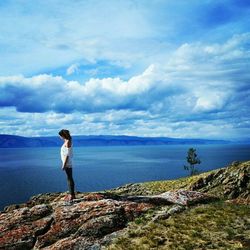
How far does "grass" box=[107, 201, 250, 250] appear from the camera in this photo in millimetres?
18359

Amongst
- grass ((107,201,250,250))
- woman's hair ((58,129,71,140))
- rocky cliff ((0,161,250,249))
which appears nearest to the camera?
grass ((107,201,250,250))

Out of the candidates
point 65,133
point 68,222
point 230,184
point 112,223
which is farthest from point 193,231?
point 230,184

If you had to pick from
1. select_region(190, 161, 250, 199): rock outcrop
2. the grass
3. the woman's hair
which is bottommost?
select_region(190, 161, 250, 199): rock outcrop

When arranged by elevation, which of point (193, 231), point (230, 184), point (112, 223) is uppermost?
point (112, 223)

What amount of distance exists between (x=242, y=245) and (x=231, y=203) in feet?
27.2

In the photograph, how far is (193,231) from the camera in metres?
19.9

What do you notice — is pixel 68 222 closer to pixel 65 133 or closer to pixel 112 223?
pixel 112 223

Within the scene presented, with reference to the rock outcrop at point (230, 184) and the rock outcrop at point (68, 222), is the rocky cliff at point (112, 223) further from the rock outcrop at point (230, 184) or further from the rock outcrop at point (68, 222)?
the rock outcrop at point (230, 184)

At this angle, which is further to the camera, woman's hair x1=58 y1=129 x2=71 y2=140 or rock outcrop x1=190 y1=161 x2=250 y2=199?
rock outcrop x1=190 y1=161 x2=250 y2=199

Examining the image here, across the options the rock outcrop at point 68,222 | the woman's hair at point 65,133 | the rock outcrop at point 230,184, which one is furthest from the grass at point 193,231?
the rock outcrop at point 230,184

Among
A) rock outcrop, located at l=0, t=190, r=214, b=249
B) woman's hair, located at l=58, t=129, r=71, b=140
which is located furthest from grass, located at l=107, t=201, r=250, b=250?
woman's hair, located at l=58, t=129, r=71, b=140

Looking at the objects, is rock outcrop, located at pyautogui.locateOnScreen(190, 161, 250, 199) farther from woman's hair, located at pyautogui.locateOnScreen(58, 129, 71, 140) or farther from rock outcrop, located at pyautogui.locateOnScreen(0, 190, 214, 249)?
woman's hair, located at pyautogui.locateOnScreen(58, 129, 71, 140)

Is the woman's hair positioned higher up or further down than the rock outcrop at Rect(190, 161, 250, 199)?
higher up

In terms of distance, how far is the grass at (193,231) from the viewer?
60.2 feet
